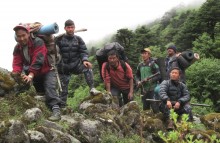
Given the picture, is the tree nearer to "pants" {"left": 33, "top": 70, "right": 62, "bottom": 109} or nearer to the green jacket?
the green jacket

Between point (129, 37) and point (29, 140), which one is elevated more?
point (29, 140)

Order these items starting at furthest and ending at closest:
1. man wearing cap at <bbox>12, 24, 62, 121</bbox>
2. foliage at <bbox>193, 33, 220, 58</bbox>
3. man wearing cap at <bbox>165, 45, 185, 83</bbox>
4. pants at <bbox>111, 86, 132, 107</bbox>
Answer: foliage at <bbox>193, 33, 220, 58</bbox> < man wearing cap at <bbox>165, 45, 185, 83</bbox> < pants at <bbox>111, 86, 132, 107</bbox> < man wearing cap at <bbox>12, 24, 62, 121</bbox>

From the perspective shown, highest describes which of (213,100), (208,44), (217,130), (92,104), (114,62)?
(114,62)

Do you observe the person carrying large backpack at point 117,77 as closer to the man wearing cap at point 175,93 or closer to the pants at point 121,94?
the pants at point 121,94

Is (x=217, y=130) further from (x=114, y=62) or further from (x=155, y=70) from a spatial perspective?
(x=114, y=62)

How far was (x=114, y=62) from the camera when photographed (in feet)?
36.3

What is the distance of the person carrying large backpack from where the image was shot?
11.3 meters

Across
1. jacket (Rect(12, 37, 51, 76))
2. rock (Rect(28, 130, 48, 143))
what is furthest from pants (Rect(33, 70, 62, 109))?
rock (Rect(28, 130, 48, 143))

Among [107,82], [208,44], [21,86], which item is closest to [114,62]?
[107,82]

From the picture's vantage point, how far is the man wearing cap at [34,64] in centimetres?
798

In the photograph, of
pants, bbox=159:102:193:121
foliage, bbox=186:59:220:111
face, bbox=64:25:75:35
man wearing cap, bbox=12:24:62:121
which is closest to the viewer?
man wearing cap, bbox=12:24:62:121

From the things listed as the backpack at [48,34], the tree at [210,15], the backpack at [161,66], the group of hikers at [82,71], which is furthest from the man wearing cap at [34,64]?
the tree at [210,15]

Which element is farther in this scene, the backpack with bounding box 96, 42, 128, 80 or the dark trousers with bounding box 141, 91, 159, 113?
the dark trousers with bounding box 141, 91, 159, 113

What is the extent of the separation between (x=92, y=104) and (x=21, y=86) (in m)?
1.88
